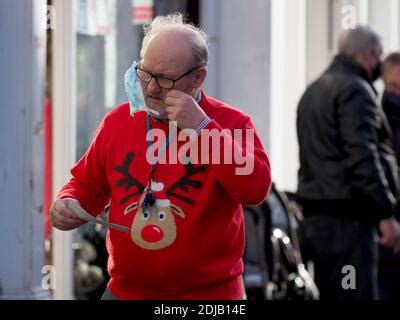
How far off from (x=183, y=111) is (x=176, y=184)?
0.80 feet

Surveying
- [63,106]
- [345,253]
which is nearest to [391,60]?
[345,253]

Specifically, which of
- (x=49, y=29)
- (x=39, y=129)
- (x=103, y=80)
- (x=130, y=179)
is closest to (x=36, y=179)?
(x=39, y=129)

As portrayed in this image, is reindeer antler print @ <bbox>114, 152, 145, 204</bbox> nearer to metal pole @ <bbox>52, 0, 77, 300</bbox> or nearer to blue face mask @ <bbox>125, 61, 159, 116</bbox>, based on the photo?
blue face mask @ <bbox>125, 61, 159, 116</bbox>

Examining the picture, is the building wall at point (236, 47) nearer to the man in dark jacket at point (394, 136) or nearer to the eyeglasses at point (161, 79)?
the man in dark jacket at point (394, 136)

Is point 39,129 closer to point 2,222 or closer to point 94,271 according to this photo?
point 2,222

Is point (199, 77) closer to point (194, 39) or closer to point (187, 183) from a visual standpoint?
point (194, 39)

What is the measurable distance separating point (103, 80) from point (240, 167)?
5.10 meters

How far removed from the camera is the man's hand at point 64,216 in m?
4.03

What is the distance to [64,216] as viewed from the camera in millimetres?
4031

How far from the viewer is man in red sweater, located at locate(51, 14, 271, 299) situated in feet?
12.9

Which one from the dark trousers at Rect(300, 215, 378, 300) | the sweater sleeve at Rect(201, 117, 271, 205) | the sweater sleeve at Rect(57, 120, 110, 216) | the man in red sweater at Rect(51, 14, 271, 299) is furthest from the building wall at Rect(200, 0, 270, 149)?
the sweater sleeve at Rect(201, 117, 271, 205)

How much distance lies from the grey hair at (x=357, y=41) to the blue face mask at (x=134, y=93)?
307cm

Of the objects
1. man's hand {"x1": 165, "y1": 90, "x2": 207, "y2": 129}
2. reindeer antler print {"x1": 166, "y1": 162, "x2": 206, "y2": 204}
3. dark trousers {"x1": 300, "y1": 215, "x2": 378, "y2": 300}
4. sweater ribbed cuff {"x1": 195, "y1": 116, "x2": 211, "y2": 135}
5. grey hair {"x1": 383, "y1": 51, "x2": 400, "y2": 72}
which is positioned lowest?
dark trousers {"x1": 300, "y1": 215, "x2": 378, "y2": 300}

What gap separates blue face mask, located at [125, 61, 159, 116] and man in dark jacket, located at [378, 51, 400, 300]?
12.4ft
